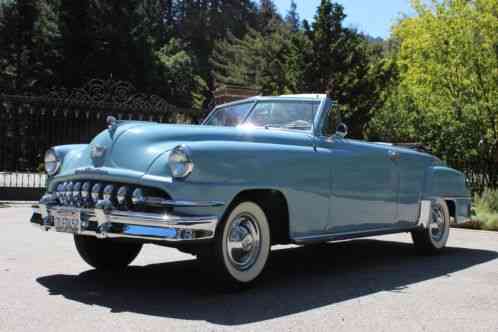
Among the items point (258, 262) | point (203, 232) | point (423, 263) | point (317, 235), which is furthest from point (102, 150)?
point (423, 263)

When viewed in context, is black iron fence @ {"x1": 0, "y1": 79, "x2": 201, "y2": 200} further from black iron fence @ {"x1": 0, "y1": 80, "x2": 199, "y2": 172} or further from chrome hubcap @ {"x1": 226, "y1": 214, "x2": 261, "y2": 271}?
chrome hubcap @ {"x1": 226, "y1": 214, "x2": 261, "y2": 271}

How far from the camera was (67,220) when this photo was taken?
17.1 ft

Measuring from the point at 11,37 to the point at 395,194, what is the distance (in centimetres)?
3318

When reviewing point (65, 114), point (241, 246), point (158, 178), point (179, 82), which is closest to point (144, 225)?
point (158, 178)

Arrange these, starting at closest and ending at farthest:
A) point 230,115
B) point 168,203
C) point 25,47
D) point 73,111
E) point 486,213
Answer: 1. point 168,203
2. point 230,115
3. point 486,213
4. point 73,111
5. point 25,47

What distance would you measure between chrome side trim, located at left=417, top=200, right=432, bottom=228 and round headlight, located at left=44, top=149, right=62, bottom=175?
4107mm

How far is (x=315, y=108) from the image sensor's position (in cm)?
672

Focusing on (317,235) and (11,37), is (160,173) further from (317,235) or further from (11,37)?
(11,37)

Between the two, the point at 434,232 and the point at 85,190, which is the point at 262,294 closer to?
the point at 85,190

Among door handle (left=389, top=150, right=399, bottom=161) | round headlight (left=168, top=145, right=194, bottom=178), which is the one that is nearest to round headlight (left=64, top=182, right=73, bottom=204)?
round headlight (left=168, top=145, right=194, bottom=178)

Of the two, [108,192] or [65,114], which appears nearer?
[108,192]

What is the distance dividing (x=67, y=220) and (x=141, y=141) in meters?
0.84

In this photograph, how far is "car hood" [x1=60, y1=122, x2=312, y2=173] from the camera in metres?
5.13

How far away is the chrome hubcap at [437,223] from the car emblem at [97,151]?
4.38 meters
